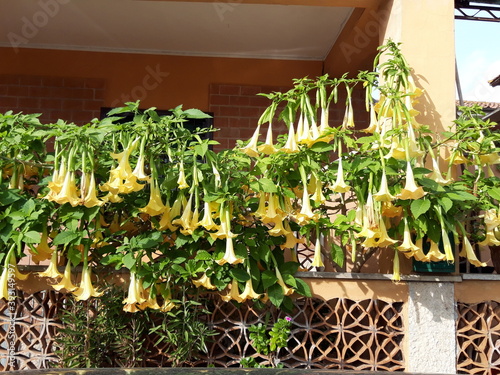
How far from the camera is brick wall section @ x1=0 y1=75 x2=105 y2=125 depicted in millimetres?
6895

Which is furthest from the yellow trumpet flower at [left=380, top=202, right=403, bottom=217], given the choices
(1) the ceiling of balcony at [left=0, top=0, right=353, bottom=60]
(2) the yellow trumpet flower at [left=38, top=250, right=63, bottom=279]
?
(1) the ceiling of balcony at [left=0, top=0, right=353, bottom=60]

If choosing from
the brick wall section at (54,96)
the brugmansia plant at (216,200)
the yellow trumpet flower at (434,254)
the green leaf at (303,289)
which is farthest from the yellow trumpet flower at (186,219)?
the brick wall section at (54,96)

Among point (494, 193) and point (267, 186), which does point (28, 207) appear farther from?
point (494, 193)

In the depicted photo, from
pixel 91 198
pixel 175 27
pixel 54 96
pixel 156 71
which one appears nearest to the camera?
pixel 91 198

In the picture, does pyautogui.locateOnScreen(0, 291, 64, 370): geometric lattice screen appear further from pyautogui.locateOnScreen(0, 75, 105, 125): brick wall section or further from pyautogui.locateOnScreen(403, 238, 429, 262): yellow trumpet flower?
pyautogui.locateOnScreen(0, 75, 105, 125): brick wall section

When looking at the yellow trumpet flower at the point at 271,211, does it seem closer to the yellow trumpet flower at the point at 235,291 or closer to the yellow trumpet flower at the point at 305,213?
the yellow trumpet flower at the point at 305,213

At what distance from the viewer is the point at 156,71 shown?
7020mm

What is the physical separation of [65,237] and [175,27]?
3.38m

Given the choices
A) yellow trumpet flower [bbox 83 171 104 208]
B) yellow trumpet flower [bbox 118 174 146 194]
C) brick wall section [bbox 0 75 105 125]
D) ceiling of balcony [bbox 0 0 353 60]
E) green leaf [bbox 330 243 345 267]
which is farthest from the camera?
brick wall section [bbox 0 75 105 125]

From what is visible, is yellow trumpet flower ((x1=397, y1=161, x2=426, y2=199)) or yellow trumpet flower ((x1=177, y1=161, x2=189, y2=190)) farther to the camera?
yellow trumpet flower ((x1=177, y1=161, x2=189, y2=190))

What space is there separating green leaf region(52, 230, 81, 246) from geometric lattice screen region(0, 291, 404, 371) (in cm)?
52

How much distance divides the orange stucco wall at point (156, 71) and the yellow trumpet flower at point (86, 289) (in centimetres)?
362

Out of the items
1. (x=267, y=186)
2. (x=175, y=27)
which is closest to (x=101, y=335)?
(x=267, y=186)

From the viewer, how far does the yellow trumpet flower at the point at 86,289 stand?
139 inches
